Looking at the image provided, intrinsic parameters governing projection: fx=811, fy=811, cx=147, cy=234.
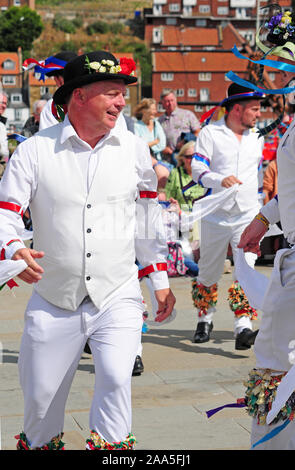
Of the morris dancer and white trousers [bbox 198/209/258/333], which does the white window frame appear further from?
the morris dancer

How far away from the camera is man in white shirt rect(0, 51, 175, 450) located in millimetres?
3457

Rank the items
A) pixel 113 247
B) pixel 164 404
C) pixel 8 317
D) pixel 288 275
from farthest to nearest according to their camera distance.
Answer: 1. pixel 8 317
2. pixel 164 404
3. pixel 113 247
4. pixel 288 275

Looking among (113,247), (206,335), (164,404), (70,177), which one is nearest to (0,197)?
(70,177)

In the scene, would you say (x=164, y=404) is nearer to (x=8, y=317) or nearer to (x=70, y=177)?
(x=70, y=177)

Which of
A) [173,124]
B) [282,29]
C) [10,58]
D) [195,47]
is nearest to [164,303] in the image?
[282,29]

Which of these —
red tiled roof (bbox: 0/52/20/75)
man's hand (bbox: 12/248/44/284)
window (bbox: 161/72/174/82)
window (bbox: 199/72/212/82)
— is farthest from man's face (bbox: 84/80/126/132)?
window (bbox: 199/72/212/82)

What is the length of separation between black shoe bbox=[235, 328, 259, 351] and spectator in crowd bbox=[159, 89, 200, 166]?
5.68m

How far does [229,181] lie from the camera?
6.70 metres

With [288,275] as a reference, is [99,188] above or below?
above

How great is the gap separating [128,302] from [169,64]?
82016 millimetres

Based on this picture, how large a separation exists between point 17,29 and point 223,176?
9653cm

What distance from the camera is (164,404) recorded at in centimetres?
520

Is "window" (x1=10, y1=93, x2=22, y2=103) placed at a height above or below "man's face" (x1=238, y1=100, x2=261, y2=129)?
below

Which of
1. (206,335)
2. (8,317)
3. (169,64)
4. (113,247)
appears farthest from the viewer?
(169,64)
